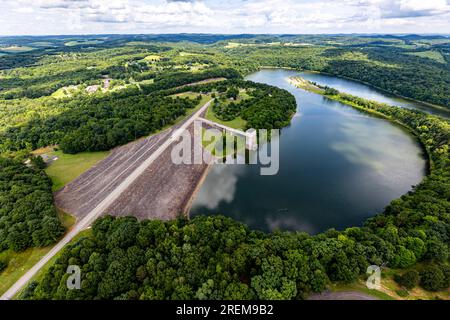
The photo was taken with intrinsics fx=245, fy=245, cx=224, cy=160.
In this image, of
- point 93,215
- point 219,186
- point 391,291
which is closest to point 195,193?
point 219,186

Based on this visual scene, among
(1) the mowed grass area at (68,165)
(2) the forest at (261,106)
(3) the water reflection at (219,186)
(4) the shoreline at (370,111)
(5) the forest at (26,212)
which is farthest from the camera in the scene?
(2) the forest at (261,106)

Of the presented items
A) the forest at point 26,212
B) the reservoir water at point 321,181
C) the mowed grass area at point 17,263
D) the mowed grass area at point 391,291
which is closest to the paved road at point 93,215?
the mowed grass area at point 17,263

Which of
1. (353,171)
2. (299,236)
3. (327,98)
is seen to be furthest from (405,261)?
(327,98)

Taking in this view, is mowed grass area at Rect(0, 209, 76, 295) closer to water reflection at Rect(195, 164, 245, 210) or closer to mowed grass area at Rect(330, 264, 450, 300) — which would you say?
water reflection at Rect(195, 164, 245, 210)

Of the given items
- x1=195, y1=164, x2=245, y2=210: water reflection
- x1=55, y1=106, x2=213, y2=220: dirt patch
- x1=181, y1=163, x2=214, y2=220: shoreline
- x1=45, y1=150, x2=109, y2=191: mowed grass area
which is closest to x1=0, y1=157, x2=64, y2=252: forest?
x1=45, y1=150, x2=109, y2=191: mowed grass area

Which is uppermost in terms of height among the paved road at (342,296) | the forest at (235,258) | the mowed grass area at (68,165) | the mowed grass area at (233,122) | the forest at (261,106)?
the forest at (261,106)

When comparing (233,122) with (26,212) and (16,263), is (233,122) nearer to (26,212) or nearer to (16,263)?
(26,212)

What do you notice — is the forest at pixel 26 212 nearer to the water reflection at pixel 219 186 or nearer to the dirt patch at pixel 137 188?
the dirt patch at pixel 137 188
